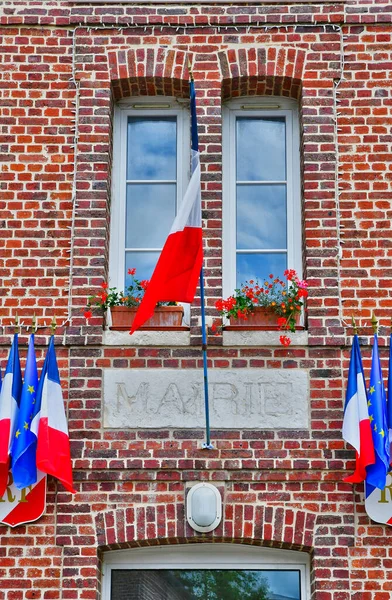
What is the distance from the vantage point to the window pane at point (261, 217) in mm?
9648

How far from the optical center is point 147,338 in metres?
9.01

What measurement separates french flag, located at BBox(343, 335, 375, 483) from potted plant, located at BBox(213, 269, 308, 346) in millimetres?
623

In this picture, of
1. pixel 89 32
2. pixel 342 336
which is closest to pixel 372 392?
pixel 342 336

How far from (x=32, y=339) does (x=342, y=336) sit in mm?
2450

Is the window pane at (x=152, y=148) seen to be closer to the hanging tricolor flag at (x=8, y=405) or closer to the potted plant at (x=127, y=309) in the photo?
the potted plant at (x=127, y=309)

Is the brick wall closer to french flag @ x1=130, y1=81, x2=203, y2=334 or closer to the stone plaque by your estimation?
the stone plaque

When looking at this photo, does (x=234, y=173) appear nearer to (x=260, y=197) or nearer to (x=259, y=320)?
(x=260, y=197)

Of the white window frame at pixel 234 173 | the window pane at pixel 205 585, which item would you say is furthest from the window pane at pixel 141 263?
the window pane at pixel 205 585

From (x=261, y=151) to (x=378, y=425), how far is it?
275cm

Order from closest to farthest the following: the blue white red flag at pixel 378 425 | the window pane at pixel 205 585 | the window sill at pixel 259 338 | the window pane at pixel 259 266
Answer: the blue white red flag at pixel 378 425 → the window pane at pixel 205 585 → the window sill at pixel 259 338 → the window pane at pixel 259 266

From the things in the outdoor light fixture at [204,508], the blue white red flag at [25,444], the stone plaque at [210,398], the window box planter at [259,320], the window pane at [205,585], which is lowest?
the window pane at [205,585]

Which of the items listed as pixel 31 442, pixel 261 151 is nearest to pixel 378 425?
pixel 31 442

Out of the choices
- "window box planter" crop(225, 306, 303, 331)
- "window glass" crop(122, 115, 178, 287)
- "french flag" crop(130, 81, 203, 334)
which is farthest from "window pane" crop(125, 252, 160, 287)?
"french flag" crop(130, 81, 203, 334)

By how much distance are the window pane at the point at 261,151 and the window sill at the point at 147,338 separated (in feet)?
5.33
